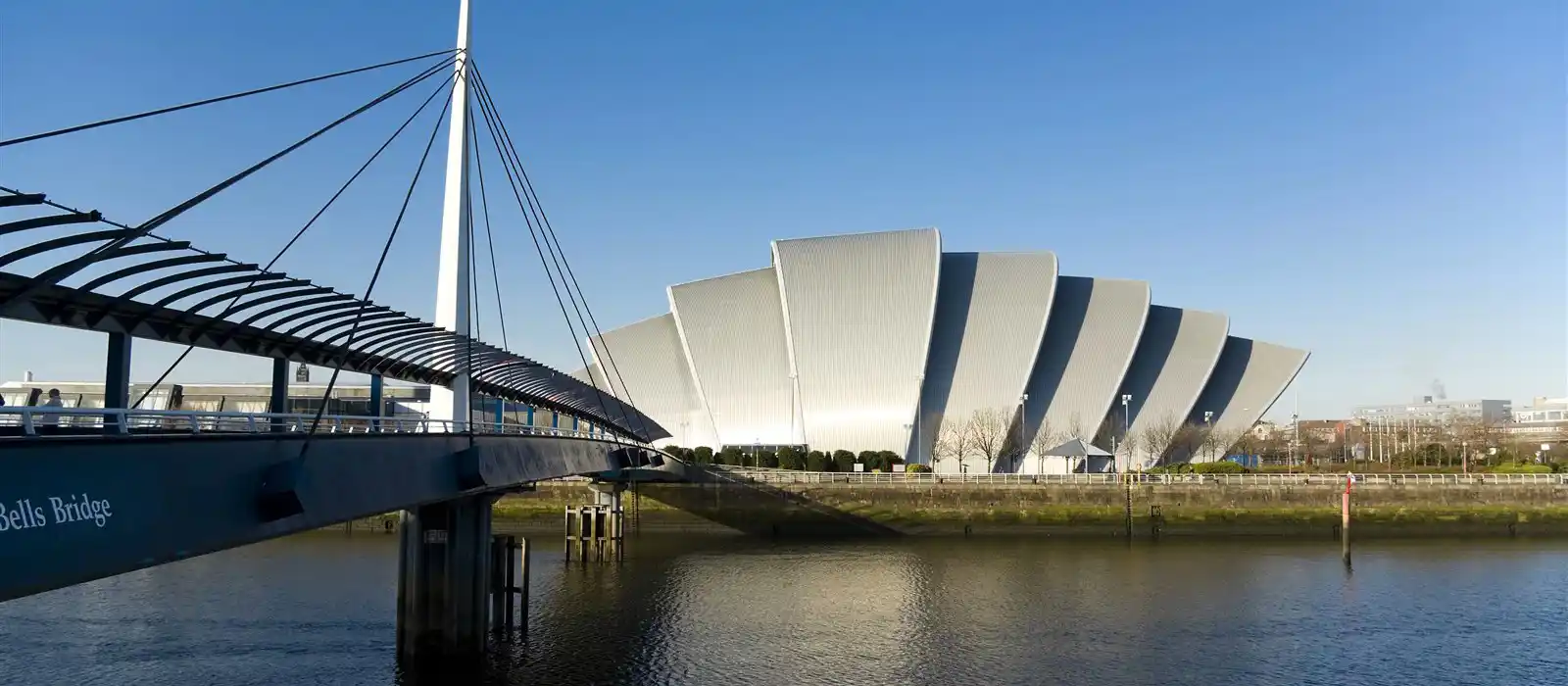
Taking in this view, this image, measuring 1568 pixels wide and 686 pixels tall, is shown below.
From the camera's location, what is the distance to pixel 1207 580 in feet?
104

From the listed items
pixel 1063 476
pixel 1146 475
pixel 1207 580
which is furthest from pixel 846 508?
pixel 1207 580

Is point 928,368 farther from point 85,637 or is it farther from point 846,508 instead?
point 85,637

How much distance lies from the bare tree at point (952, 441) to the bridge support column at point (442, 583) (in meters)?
41.5

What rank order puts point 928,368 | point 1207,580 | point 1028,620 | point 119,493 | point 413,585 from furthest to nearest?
point 928,368 < point 1207,580 < point 1028,620 < point 413,585 < point 119,493

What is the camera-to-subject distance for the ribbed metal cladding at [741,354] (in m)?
65.3

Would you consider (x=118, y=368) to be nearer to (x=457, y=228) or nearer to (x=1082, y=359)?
(x=457, y=228)

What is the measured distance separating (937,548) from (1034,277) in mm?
29590

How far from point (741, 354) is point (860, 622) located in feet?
139

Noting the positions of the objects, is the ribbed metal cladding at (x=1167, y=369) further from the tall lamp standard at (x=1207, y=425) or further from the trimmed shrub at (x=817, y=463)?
the trimmed shrub at (x=817, y=463)

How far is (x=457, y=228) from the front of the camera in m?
23.5

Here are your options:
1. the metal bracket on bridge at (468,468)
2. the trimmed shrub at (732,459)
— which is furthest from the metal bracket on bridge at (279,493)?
the trimmed shrub at (732,459)

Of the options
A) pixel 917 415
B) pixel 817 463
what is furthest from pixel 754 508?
pixel 917 415

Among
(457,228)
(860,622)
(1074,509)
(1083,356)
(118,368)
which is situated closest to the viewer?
(118,368)

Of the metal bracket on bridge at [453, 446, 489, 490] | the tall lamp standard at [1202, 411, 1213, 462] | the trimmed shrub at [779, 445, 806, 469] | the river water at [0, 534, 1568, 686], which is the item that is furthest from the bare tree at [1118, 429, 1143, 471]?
the metal bracket on bridge at [453, 446, 489, 490]
